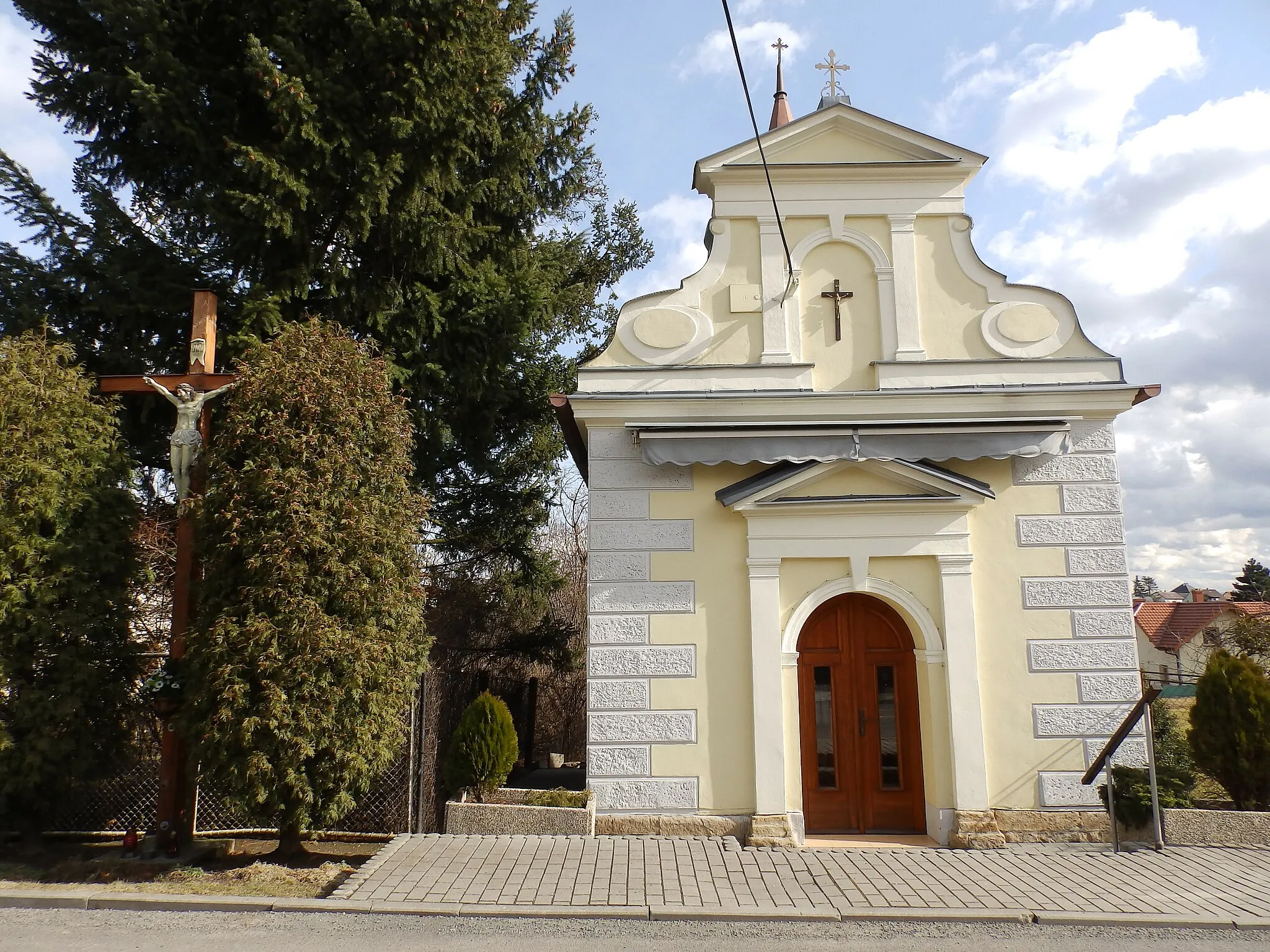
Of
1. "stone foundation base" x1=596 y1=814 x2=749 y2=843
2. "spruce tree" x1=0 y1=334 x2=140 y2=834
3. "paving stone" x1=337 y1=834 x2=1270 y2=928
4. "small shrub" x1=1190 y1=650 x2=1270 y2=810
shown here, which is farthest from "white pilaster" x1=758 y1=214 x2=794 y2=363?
"spruce tree" x1=0 y1=334 x2=140 y2=834

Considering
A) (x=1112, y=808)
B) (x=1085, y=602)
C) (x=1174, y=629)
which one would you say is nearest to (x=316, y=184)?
(x=1085, y=602)

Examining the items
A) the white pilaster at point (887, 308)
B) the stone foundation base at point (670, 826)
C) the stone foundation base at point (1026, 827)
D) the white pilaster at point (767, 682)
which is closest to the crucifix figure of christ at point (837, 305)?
the white pilaster at point (887, 308)

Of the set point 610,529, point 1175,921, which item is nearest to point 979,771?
point 1175,921

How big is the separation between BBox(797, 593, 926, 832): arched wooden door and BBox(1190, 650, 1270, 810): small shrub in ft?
9.14

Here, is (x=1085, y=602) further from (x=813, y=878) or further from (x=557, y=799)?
(x=557, y=799)

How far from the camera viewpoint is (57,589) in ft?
26.4

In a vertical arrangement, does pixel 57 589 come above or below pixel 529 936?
above

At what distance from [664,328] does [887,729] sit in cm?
499

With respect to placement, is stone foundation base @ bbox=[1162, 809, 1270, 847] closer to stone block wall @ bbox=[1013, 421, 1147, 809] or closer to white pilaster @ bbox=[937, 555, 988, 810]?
stone block wall @ bbox=[1013, 421, 1147, 809]

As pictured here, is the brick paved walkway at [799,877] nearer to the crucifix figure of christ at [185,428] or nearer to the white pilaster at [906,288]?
the crucifix figure of christ at [185,428]

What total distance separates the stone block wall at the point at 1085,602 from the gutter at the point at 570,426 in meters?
4.82

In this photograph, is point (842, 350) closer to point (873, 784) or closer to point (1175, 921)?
point (873, 784)

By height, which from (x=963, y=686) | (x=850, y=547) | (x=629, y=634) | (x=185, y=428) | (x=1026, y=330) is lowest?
(x=963, y=686)

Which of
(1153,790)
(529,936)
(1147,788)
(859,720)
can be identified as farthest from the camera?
(859,720)
